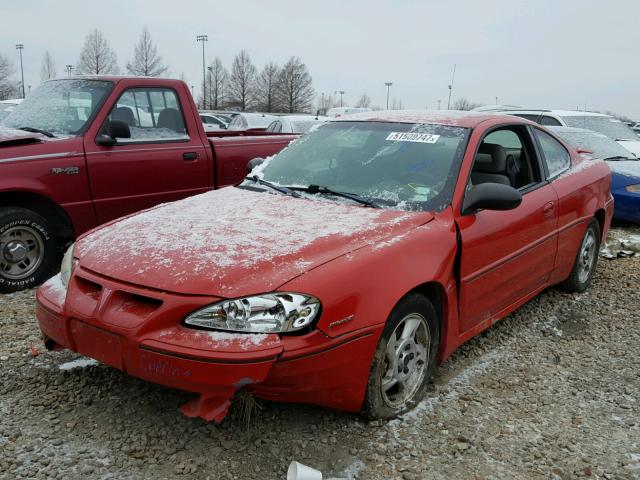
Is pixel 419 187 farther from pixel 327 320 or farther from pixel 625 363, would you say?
pixel 625 363

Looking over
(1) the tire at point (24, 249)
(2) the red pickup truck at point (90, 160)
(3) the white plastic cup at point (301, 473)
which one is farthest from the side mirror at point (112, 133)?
(3) the white plastic cup at point (301, 473)

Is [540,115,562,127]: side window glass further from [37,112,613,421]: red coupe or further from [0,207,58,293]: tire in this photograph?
[0,207,58,293]: tire

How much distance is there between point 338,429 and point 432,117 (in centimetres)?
225

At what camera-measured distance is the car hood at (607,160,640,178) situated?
8320 mm

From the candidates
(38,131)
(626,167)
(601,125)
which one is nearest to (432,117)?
(38,131)

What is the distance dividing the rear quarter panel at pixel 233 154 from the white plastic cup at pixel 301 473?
4.14 meters

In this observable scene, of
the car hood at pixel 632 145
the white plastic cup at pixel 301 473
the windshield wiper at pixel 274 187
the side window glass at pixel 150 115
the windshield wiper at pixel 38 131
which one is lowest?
the white plastic cup at pixel 301 473

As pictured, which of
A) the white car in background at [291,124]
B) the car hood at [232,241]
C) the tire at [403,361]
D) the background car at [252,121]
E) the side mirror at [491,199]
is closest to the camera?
the car hood at [232,241]

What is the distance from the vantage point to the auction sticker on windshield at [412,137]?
3791 millimetres

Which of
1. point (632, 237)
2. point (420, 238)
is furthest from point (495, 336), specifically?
point (632, 237)

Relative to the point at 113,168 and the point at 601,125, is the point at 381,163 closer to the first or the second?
the point at 113,168

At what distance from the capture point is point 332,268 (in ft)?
8.69

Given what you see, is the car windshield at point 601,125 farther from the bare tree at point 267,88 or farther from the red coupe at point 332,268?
the bare tree at point 267,88

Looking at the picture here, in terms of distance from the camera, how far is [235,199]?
374cm
